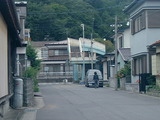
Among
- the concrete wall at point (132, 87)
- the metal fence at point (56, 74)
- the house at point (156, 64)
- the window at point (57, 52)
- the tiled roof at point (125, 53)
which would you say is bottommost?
the concrete wall at point (132, 87)

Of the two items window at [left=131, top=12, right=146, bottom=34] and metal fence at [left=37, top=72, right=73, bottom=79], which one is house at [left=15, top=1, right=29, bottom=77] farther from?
metal fence at [left=37, top=72, right=73, bottom=79]

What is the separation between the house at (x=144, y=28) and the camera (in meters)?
28.9

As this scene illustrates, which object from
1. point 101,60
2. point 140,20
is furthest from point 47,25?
point 140,20

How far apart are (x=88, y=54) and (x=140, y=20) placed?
34.1m

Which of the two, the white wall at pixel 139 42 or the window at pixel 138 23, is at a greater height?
the window at pixel 138 23

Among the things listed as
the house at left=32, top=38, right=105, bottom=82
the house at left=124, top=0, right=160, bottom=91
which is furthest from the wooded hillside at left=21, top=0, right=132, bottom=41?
the house at left=124, top=0, right=160, bottom=91

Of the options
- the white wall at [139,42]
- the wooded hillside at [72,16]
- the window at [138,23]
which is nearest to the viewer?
the window at [138,23]

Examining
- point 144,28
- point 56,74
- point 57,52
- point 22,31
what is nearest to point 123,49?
point 144,28

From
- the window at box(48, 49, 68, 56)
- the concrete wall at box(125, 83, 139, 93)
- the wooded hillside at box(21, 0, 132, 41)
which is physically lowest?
the concrete wall at box(125, 83, 139, 93)

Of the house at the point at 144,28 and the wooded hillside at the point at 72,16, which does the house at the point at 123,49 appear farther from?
the wooded hillside at the point at 72,16

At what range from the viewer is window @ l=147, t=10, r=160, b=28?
94.7ft

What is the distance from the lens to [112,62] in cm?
4903

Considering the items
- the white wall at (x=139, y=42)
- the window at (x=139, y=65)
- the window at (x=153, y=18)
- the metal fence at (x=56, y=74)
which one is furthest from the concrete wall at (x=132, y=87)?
the metal fence at (x=56, y=74)

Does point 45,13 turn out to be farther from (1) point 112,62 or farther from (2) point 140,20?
(2) point 140,20
